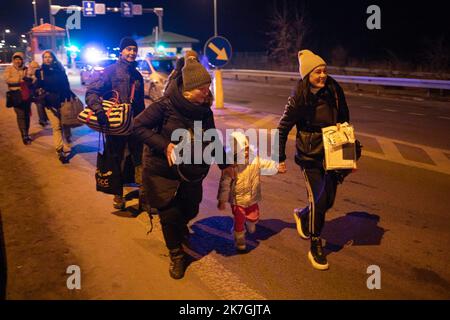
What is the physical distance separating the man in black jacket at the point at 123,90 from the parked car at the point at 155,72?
1174 cm

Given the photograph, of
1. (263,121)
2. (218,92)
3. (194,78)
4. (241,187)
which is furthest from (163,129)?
(218,92)

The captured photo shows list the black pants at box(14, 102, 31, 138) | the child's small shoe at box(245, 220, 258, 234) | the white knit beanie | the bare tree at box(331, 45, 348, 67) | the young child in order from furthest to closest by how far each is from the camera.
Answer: the bare tree at box(331, 45, 348, 67)
the black pants at box(14, 102, 31, 138)
the child's small shoe at box(245, 220, 258, 234)
the young child
the white knit beanie

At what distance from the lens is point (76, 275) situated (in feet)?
13.9

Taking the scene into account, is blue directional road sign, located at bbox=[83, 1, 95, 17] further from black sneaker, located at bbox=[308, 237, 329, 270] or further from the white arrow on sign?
black sneaker, located at bbox=[308, 237, 329, 270]

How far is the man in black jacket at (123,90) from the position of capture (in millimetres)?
5801

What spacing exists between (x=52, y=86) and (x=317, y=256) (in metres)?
5.87

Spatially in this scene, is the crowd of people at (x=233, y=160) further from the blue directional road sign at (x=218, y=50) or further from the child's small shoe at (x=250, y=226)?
the blue directional road sign at (x=218, y=50)

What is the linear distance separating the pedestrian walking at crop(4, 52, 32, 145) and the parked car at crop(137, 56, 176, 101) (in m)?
7.68

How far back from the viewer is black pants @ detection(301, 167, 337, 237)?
4418mm

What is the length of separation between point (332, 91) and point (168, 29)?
60.7 meters

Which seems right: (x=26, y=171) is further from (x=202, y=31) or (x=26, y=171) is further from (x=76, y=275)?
(x=202, y=31)

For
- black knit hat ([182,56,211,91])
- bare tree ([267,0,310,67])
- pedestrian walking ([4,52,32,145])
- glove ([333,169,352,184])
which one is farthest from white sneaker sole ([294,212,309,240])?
bare tree ([267,0,310,67])

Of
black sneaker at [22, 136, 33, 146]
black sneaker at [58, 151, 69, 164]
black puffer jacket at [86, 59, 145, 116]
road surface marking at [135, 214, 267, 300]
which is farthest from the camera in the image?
black sneaker at [22, 136, 33, 146]

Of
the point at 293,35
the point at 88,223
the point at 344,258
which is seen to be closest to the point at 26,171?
the point at 88,223
